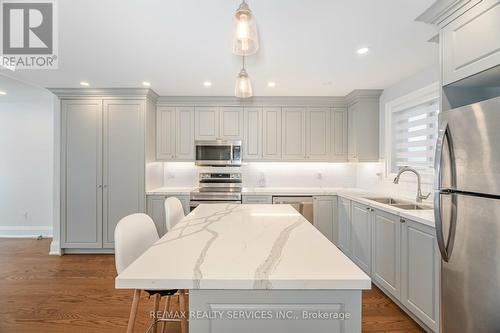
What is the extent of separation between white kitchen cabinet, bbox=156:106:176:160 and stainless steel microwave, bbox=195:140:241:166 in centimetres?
45

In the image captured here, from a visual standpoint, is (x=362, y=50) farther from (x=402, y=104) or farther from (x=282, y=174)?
(x=282, y=174)

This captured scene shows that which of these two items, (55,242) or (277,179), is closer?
(55,242)

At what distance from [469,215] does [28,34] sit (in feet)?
11.0

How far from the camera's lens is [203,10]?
172 cm

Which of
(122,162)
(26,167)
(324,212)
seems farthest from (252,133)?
(26,167)

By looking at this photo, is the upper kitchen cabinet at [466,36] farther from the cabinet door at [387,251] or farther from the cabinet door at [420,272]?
the cabinet door at [387,251]

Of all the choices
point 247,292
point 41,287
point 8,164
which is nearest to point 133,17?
point 247,292

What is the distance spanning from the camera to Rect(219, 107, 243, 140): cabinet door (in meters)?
3.94

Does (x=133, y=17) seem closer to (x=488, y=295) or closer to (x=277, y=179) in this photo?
(x=488, y=295)

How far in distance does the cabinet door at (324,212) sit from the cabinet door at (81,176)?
3.12 m

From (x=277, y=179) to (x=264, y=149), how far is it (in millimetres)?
603

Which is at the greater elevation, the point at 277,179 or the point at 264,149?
the point at 264,149

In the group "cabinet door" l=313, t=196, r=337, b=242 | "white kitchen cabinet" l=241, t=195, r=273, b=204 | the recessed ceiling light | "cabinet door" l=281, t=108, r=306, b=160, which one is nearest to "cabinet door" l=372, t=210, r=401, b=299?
"cabinet door" l=313, t=196, r=337, b=242

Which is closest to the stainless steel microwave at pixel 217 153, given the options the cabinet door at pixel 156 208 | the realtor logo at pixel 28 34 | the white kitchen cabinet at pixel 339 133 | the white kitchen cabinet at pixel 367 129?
the cabinet door at pixel 156 208
